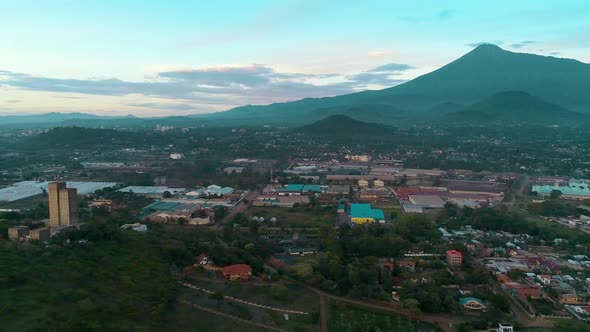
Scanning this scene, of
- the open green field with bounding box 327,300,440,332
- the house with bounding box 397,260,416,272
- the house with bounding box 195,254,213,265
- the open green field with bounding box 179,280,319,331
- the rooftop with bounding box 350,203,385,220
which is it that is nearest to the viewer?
the open green field with bounding box 327,300,440,332

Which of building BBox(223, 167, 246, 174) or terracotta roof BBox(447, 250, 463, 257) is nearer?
terracotta roof BBox(447, 250, 463, 257)

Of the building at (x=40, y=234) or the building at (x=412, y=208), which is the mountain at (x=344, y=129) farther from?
the building at (x=40, y=234)

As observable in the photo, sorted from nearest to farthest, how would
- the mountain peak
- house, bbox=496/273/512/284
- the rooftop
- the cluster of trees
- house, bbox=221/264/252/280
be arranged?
the cluster of trees → house, bbox=221/264/252/280 → house, bbox=496/273/512/284 → the rooftop → the mountain peak

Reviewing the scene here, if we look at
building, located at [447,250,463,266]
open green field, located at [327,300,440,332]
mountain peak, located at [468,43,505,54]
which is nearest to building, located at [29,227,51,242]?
open green field, located at [327,300,440,332]

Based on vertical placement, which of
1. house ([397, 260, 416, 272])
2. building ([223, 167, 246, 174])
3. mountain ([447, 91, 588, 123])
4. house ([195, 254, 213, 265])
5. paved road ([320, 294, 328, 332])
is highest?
mountain ([447, 91, 588, 123])

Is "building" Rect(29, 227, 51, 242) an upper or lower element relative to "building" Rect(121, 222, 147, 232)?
upper

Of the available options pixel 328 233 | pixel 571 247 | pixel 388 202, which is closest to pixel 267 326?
pixel 328 233

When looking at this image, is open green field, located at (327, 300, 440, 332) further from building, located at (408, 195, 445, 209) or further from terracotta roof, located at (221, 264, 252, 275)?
building, located at (408, 195, 445, 209)
